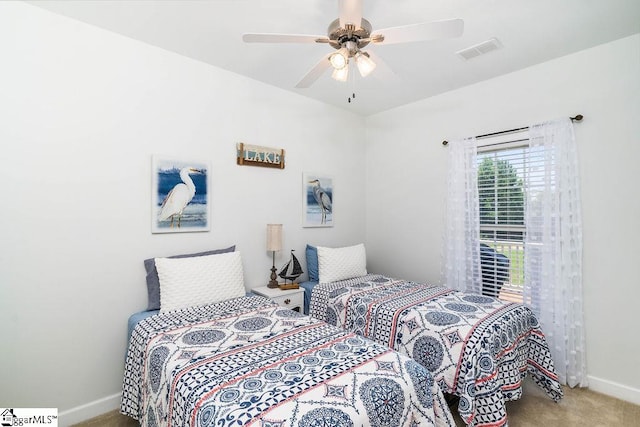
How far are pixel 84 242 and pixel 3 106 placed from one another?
92 cm

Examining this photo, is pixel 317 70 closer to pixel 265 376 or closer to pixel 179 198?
pixel 179 198

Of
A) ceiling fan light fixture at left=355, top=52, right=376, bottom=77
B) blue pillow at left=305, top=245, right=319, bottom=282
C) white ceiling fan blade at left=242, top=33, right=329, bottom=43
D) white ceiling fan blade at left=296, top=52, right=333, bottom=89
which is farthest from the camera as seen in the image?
blue pillow at left=305, top=245, right=319, bottom=282

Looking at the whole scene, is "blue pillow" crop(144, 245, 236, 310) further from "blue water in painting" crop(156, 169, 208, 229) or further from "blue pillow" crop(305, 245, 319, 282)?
"blue pillow" crop(305, 245, 319, 282)

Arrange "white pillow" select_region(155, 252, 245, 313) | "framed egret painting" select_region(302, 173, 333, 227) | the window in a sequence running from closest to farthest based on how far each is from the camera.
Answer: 1. "white pillow" select_region(155, 252, 245, 313)
2. the window
3. "framed egret painting" select_region(302, 173, 333, 227)

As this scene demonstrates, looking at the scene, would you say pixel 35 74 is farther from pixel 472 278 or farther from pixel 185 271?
pixel 472 278

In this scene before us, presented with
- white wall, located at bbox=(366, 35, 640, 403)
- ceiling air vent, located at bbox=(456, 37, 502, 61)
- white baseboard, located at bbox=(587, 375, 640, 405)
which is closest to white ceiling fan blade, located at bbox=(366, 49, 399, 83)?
ceiling air vent, located at bbox=(456, 37, 502, 61)

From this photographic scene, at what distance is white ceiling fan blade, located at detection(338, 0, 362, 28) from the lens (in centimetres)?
146

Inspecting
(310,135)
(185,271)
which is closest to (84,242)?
(185,271)

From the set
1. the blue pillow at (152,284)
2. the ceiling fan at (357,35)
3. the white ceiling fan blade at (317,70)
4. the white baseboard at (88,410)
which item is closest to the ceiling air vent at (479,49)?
the ceiling fan at (357,35)

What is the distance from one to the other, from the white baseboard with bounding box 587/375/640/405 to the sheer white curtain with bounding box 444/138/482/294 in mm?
1016

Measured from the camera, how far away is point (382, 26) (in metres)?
2.11

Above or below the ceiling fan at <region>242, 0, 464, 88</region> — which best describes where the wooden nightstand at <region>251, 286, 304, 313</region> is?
below

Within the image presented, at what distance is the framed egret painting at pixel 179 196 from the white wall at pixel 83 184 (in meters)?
0.06

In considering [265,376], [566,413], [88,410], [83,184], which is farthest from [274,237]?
[566,413]
